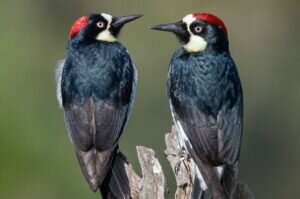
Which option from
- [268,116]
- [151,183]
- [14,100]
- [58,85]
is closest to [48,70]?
[14,100]

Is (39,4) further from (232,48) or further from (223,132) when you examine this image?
(223,132)

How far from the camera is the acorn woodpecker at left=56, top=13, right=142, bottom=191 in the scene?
1513 cm

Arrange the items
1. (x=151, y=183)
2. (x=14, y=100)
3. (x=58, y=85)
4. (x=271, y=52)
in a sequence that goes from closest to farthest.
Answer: (x=151, y=183)
(x=58, y=85)
(x=14, y=100)
(x=271, y=52)

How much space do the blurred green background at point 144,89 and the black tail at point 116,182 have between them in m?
5.20

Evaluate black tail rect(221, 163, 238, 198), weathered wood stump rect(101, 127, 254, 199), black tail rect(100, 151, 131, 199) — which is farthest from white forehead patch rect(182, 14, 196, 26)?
black tail rect(221, 163, 238, 198)

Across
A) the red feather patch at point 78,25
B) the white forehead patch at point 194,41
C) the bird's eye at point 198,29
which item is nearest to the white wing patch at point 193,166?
the white forehead patch at point 194,41

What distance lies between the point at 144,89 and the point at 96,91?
6785mm

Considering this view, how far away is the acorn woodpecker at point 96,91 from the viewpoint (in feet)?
49.6

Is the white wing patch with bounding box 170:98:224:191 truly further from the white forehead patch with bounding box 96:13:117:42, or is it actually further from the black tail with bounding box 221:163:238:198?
the white forehead patch with bounding box 96:13:117:42

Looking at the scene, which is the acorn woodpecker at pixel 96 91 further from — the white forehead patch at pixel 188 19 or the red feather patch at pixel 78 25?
the white forehead patch at pixel 188 19

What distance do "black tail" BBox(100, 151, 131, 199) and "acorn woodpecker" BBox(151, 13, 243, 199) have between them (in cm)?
56

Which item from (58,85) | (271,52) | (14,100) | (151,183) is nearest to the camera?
(151,183)

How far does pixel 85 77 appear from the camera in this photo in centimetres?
1556

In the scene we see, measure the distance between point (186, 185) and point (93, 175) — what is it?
782mm
